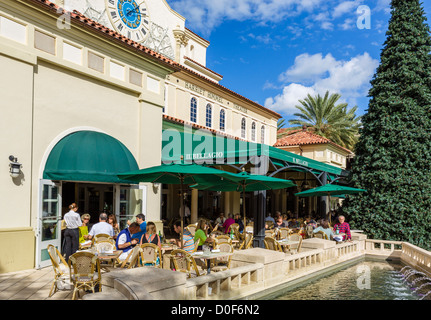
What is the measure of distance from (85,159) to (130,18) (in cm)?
951

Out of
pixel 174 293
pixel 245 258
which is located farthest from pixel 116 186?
pixel 174 293

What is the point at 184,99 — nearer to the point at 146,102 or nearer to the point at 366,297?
the point at 146,102

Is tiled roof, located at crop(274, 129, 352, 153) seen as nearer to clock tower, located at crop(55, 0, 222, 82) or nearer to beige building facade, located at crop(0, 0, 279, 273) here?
clock tower, located at crop(55, 0, 222, 82)

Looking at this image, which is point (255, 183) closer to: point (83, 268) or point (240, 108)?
point (83, 268)

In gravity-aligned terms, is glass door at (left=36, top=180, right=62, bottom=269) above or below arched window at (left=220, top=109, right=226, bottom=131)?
below

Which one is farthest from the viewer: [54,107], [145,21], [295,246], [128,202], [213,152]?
[145,21]

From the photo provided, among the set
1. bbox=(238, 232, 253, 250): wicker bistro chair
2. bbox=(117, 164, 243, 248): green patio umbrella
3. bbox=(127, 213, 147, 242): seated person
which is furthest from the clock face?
bbox=(238, 232, 253, 250): wicker bistro chair

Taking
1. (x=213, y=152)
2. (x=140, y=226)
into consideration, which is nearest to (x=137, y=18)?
(x=213, y=152)

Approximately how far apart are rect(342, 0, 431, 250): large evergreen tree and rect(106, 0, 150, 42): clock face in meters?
12.1

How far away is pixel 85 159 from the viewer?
10.5 meters

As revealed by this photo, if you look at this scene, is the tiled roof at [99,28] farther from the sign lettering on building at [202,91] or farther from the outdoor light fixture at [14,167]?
the sign lettering on building at [202,91]

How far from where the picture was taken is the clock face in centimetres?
1612

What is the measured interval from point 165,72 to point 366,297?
10.9 meters
